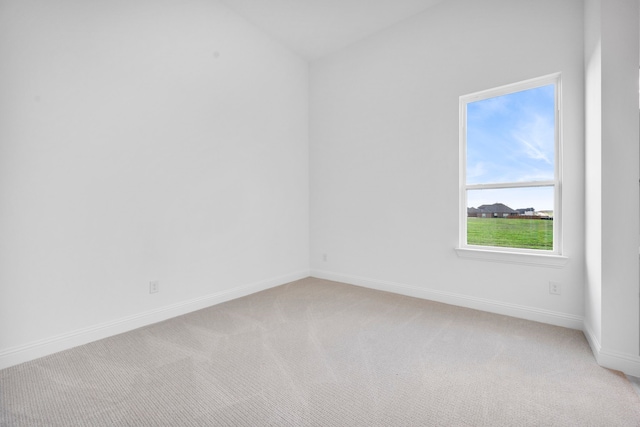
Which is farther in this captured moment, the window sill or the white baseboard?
the window sill

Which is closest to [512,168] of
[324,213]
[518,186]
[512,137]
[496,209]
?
[518,186]

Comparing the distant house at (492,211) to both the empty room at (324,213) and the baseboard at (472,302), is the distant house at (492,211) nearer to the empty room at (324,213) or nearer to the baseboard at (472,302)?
the empty room at (324,213)

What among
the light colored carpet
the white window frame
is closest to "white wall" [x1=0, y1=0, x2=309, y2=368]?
the light colored carpet

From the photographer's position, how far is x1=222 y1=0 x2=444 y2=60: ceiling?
315cm

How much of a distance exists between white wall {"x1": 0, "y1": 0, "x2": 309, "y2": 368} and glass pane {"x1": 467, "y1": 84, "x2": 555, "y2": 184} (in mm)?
2342

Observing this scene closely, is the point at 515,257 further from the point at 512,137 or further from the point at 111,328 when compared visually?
the point at 111,328

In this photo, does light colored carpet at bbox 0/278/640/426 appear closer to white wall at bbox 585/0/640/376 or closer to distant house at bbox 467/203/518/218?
white wall at bbox 585/0/640/376

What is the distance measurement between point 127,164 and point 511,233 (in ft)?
11.6

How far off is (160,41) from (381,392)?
330cm

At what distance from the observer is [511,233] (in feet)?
9.36

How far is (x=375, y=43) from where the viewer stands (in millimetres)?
3627

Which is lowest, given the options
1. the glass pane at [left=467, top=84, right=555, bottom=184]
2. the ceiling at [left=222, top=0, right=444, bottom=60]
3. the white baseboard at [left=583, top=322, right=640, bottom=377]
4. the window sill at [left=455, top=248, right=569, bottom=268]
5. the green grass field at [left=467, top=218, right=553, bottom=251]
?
the white baseboard at [left=583, top=322, right=640, bottom=377]

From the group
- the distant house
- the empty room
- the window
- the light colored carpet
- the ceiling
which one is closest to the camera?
the light colored carpet

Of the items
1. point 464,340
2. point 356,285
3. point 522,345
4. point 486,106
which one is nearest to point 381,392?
point 464,340
